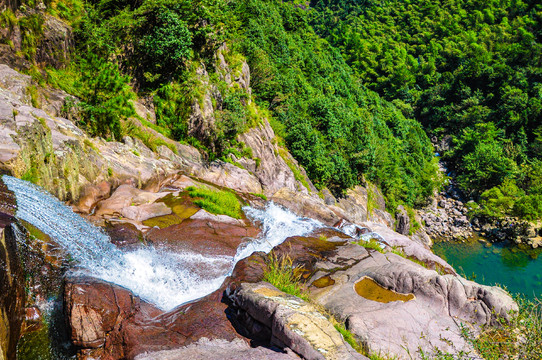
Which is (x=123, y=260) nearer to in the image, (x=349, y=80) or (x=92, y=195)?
(x=92, y=195)

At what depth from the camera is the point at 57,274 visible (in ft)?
22.0

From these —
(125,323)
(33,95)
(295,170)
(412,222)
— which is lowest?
(412,222)

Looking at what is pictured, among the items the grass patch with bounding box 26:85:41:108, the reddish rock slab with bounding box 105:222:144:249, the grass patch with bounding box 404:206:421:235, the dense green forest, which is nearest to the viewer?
the reddish rock slab with bounding box 105:222:144:249

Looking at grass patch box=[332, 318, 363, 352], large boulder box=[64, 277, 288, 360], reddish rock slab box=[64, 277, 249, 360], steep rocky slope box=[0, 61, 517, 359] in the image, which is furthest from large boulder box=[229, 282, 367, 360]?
grass patch box=[332, 318, 363, 352]

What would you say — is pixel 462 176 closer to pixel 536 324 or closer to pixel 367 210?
pixel 367 210

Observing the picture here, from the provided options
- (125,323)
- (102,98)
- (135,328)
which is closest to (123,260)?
(125,323)

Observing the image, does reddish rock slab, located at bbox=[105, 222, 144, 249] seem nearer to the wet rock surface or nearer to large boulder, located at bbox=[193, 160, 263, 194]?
the wet rock surface

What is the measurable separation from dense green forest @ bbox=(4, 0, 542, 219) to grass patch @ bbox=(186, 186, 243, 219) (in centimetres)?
425

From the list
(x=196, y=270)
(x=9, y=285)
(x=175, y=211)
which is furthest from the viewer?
(x=175, y=211)

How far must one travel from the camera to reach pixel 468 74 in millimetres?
73500

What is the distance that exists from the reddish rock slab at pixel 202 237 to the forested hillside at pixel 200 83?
568 cm

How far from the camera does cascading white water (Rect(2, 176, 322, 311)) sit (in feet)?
23.1

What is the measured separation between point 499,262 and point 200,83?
3531 cm

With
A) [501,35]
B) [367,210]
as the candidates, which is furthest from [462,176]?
[501,35]
